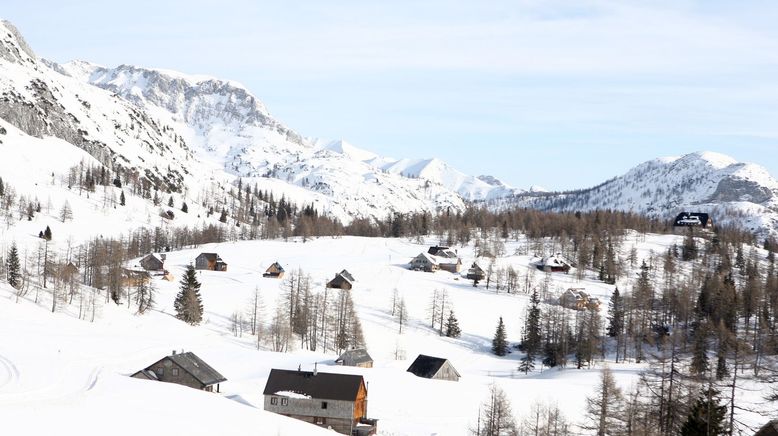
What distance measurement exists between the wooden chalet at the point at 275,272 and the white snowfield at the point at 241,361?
2486 mm

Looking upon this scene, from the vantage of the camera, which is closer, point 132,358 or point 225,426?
point 225,426

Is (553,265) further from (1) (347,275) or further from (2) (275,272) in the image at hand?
(2) (275,272)

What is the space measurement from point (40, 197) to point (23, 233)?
132 ft

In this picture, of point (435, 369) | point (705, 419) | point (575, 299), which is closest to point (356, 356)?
point (435, 369)

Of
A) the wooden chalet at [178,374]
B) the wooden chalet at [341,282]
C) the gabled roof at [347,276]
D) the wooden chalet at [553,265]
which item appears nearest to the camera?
the wooden chalet at [178,374]

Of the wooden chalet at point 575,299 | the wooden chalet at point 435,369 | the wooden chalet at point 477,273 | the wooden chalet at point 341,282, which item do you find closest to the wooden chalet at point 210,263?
the wooden chalet at point 341,282

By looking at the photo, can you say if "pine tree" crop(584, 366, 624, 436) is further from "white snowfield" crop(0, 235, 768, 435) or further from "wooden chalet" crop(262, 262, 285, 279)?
"wooden chalet" crop(262, 262, 285, 279)

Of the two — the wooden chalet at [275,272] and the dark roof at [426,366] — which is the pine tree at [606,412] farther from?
the wooden chalet at [275,272]

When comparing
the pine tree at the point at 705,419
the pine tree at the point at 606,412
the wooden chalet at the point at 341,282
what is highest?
the pine tree at the point at 705,419

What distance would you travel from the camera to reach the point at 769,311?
120 m

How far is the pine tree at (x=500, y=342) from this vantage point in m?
103

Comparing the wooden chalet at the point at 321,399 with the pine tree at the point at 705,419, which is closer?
the pine tree at the point at 705,419

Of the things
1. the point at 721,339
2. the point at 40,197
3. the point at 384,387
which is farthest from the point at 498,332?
the point at 40,197

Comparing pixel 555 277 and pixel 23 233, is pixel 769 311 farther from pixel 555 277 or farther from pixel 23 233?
pixel 23 233
